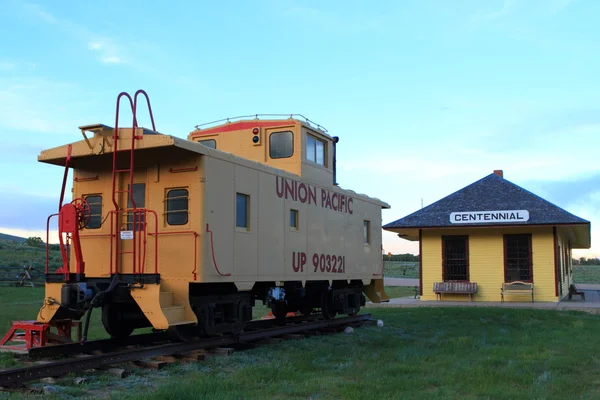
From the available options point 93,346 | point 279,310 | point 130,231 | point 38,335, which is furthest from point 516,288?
point 38,335

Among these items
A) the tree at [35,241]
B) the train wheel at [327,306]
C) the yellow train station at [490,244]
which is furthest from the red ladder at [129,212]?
the tree at [35,241]

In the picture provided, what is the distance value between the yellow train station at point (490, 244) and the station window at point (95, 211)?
14895 millimetres

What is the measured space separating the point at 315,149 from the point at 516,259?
13.0 meters

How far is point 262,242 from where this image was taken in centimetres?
1102

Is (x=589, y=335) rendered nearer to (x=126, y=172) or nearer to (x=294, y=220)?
(x=294, y=220)

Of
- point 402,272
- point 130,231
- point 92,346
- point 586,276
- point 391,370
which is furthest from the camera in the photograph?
point 402,272

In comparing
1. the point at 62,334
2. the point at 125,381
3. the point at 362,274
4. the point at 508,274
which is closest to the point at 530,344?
the point at 362,274

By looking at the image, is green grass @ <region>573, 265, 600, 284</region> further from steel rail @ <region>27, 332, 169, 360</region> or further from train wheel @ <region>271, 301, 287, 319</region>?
steel rail @ <region>27, 332, 169, 360</region>

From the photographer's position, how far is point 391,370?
8.44 meters

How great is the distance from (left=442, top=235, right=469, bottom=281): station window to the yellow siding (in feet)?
0.60

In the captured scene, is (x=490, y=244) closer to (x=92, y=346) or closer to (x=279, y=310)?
(x=279, y=310)

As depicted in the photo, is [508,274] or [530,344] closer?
[530,344]

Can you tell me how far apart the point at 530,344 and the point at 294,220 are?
5113 mm

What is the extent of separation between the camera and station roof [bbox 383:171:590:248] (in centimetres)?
2211
